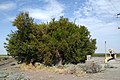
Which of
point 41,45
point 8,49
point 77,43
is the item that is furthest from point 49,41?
point 8,49

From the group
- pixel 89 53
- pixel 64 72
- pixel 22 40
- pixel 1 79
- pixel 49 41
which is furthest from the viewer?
pixel 89 53

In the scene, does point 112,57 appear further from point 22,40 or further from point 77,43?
point 22,40

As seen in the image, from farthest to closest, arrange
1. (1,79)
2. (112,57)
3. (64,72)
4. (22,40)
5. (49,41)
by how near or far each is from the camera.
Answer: (112,57) < (22,40) < (49,41) < (64,72) < (1,79)

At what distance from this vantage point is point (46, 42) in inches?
1644

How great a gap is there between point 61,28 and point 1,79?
22817 mm

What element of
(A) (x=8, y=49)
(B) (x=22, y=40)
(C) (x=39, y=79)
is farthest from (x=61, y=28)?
(C) (x=39, y=79)

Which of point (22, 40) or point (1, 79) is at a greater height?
point (22, 40)

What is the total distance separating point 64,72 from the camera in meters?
28.3

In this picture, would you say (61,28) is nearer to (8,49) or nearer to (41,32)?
(41,32)

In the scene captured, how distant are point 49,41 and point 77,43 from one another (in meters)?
4.55

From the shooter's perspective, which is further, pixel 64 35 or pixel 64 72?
pixel 64 35

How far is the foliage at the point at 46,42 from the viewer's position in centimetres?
4134

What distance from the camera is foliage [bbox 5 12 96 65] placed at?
4134 cm

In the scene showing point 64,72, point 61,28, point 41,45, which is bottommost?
point 64,72
